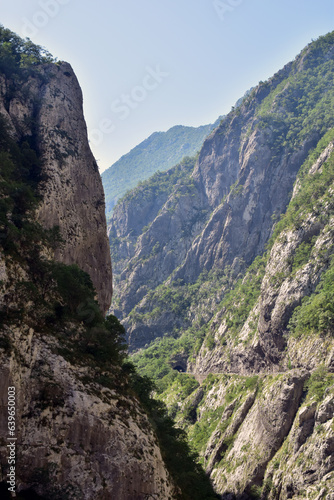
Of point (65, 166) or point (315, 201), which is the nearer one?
point (65, 166)

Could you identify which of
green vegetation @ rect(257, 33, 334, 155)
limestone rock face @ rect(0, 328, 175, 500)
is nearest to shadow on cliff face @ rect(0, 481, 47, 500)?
limestone rock face @ rect(0, 328, 175, 500)

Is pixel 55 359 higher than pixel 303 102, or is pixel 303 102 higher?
pixel 303 102

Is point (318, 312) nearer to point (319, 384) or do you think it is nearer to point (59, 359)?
point (319, 384)

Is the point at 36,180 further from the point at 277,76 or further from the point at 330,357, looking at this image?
the point at 277,76

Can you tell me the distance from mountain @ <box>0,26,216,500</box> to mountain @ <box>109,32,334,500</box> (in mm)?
12475

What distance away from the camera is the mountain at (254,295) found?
48806mm

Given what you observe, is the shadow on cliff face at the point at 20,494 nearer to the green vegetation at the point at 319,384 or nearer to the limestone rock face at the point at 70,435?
the limestone rock face at the point at 70,435

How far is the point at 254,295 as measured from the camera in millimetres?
111625

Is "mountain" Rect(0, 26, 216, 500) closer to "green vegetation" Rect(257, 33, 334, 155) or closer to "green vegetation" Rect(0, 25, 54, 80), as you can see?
Answer: "green vegetation" Rect(0, 25, 54, 80)

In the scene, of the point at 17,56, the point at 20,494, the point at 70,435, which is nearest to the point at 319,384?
the point at 70,435

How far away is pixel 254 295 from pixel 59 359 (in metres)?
91.3

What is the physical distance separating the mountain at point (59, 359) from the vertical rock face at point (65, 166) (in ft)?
0.72

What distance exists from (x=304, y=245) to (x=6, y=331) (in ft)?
244

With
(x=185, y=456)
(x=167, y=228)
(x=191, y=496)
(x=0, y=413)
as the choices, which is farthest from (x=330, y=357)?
(x=167, y=228)
